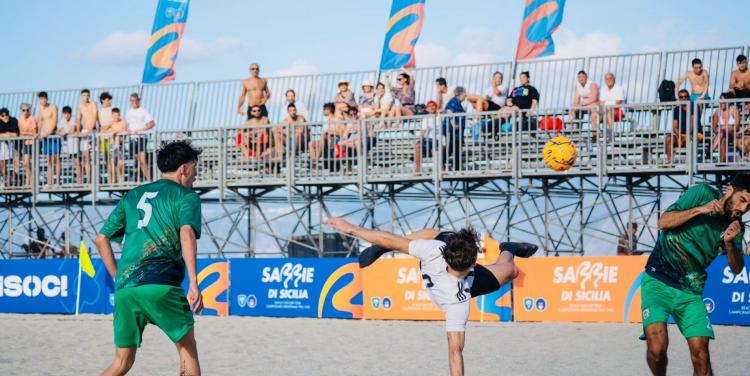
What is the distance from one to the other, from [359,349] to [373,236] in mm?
5953

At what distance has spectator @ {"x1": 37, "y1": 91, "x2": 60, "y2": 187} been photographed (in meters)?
24.0

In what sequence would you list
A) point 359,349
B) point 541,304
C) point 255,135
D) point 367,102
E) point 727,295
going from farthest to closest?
1. point 255,135
2. point 367,102
3. point 541,304
4. point 727,295
5. point 359,349

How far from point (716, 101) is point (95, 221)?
1444cm

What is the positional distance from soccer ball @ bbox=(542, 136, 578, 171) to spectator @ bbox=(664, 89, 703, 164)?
1.76 metres

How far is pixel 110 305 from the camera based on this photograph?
2041 centimetres

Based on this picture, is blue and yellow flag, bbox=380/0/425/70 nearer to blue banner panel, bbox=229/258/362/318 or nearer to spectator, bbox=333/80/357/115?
spectator, bbox=333/80/357/115

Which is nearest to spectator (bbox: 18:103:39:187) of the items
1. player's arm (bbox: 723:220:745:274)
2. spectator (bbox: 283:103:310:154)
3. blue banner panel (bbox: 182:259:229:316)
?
spectator (bbox: 283:103:310:154)

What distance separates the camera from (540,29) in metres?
21.0

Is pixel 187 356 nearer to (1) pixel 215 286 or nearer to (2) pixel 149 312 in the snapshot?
(2) pixel 149 312

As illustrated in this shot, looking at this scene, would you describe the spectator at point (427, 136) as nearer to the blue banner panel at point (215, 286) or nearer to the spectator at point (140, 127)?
the blue banner panel at point (215, 286)

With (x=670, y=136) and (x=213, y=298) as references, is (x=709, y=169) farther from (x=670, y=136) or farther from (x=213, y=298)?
(x=213, y=298)

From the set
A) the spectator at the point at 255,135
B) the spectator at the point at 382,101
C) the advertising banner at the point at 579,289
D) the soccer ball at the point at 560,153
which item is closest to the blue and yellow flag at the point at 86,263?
the spectator at the point at 255,135

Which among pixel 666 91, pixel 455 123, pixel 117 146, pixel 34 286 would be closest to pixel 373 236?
pixel 455 123

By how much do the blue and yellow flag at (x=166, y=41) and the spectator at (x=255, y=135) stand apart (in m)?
2.71
